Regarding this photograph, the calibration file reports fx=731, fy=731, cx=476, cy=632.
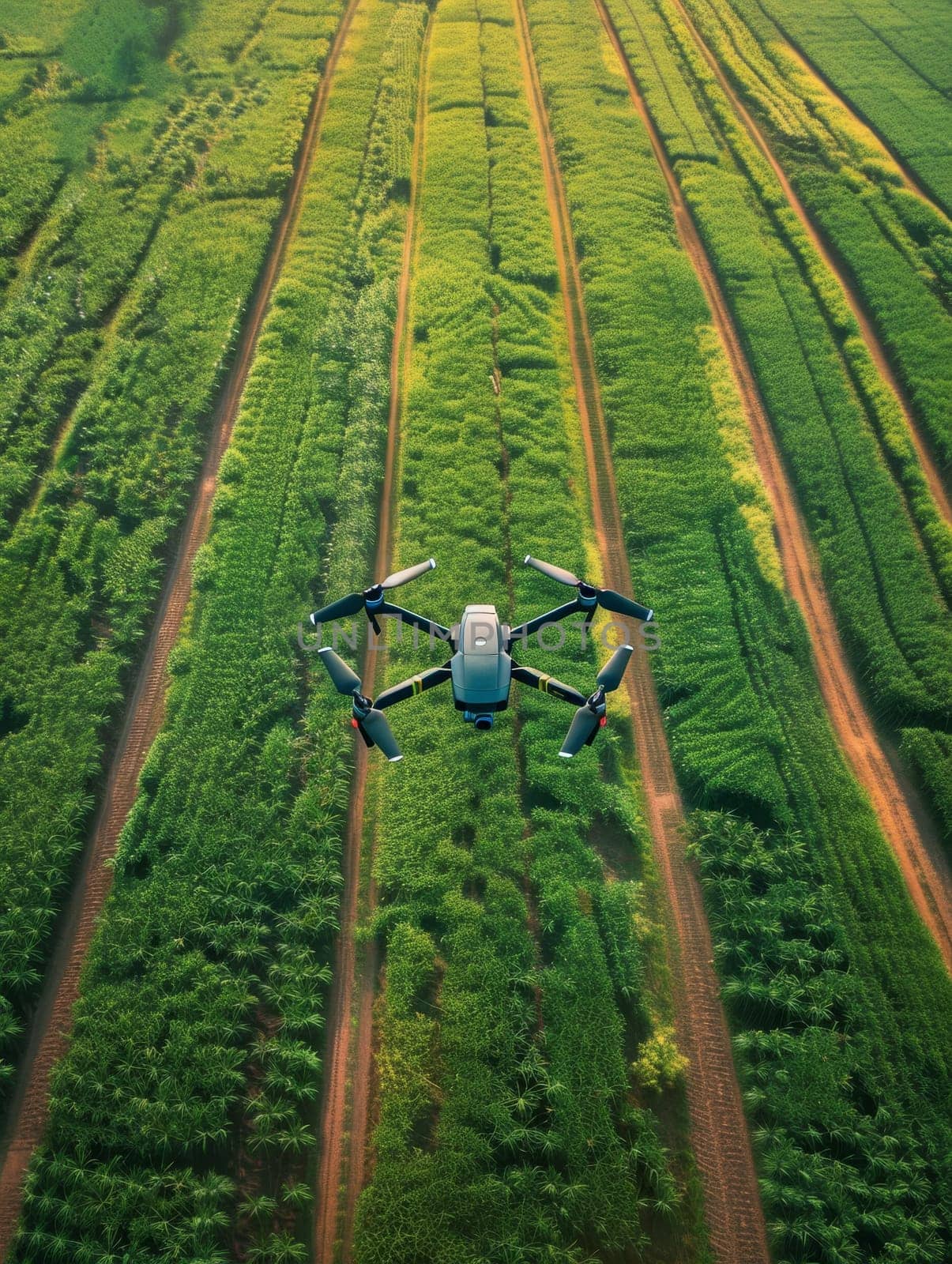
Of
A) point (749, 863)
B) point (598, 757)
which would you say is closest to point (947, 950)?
point (749, 863)

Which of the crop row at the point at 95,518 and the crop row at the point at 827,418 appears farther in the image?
the crop row at the point at 827,418

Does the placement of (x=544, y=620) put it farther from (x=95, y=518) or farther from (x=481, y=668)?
(x=95, y=518)

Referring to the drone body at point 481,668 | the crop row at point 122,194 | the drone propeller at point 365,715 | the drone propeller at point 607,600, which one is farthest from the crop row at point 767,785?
the crop row at point 122,194

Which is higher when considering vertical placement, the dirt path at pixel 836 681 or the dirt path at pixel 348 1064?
the dirt path at pixel 836 681

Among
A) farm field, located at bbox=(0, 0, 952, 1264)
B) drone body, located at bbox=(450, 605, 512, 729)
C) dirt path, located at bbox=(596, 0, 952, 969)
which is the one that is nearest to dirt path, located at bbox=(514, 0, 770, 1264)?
farm field, located at bbox=(0, 0, 952, 1264)

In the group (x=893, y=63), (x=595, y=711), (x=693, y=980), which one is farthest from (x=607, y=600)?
(x=893, y=63)

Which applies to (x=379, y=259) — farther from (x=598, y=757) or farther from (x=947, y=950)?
(x=947, y=950)

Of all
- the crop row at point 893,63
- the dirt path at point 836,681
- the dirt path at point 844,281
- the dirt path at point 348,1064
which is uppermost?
the crop row at point 893,63

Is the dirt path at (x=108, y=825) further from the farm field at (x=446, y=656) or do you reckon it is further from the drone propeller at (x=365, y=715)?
the drone propeller at (x=365, y=715)
